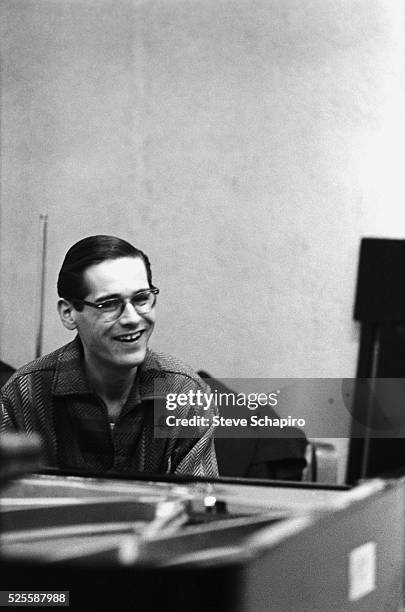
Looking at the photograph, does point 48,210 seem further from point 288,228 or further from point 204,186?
point 288,228

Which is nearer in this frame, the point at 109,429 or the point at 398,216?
the point at 109,429

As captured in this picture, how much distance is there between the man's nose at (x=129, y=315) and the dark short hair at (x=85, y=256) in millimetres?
67

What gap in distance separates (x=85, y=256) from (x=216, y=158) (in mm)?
2129

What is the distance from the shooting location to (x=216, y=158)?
13.1 ft

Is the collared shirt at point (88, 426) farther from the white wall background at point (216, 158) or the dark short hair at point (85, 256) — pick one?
the white wall background at point (216, 158)

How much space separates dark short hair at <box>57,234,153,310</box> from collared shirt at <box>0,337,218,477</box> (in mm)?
203

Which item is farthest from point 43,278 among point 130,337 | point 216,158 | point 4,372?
point 130,337

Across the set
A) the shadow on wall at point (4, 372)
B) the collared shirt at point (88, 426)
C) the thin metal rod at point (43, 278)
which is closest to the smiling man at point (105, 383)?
the collared shirt at point (88, 426)

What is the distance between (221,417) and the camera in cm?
305

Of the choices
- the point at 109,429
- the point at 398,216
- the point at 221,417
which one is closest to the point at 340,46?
the point at 398,216

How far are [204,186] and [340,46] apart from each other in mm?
804

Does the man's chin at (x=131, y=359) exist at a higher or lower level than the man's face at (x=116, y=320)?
lower

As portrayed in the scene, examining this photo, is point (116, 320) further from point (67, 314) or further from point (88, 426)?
point (88, 426)

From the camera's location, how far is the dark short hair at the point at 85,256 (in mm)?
1931
